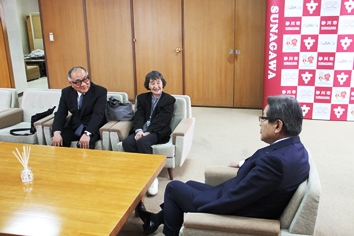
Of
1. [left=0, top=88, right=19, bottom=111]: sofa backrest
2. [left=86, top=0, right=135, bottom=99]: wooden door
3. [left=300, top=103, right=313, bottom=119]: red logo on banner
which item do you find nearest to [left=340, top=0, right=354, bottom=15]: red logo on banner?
[left=300, top=103, right=313, bottom=119]: red logo on banner

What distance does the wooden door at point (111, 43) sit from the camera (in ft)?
19.9

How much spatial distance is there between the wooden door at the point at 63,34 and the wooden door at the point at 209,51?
194 centimetres

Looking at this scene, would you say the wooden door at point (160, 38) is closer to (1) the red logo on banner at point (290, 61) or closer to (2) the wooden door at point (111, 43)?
(2) the wooden door at point (111, 43)

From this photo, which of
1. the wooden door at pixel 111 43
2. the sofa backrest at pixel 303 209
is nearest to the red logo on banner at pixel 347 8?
the wooden door at pixel 111 43

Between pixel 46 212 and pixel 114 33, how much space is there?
4.76 meters

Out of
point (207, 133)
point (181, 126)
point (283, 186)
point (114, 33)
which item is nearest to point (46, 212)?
point (283, 186)

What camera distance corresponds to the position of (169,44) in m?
5.97

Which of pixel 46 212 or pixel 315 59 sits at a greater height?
pixel 315 59

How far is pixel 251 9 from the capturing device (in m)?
5.45

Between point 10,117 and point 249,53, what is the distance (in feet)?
11.9

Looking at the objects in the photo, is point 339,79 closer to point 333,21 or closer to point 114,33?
point 333,21

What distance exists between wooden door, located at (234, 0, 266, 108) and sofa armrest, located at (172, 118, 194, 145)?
2.54 m

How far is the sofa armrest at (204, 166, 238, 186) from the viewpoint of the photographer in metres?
2.25

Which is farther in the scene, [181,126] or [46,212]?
[181,126]
